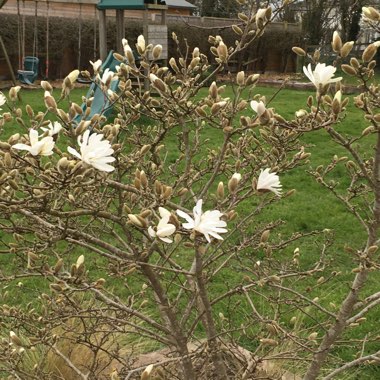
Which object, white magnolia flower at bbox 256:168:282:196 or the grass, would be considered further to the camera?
the grass

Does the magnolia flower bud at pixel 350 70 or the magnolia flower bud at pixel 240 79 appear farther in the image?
the magnolia flower bud at pixel 240 79

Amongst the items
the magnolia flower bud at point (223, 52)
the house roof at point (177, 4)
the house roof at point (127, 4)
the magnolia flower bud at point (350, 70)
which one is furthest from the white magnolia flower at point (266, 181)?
the house roof at point (177, 4)

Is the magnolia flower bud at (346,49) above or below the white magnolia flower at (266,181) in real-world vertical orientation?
above

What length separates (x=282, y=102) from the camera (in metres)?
12.5

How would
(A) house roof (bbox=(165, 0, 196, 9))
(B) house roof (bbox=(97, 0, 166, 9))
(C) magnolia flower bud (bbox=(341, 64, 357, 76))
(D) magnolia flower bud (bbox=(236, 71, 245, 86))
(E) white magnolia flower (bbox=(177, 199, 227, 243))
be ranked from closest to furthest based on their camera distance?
(E) white magnolia flower (bbox=(177, 199, 227, 243))
(C) magnolia flower bud (bbox=(341, 64, 357, 76))
(D) magnolia flower bud (bbox=(236, 71, 245, 86))
(B) house roof (bbox=(97, 0, 166, 9))
(A) house roof (bbox=(165, 0, 196, 9))

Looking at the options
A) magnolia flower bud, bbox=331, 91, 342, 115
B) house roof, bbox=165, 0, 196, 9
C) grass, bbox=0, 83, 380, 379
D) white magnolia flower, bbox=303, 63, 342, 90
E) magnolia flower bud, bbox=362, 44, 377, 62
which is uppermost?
magnolia flower bud, bbox=362, 44, 377, 62

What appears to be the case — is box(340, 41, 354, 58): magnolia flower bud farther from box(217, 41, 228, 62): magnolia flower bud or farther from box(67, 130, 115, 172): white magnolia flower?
box(67, 130, 115, 172): white magnolia flower

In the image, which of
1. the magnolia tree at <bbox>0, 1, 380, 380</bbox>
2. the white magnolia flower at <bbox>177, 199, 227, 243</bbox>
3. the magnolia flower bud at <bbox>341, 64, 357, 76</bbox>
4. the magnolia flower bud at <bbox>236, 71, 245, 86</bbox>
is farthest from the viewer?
the magnolia flower bud at <bbox>236, 71, 245, 86</bbox>

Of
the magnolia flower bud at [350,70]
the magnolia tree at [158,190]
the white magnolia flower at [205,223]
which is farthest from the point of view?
the magnolia flower bud at [350,70]

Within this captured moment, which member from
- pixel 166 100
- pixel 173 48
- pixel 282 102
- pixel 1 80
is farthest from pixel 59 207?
pixel 173 48

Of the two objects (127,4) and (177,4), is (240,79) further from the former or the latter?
(177,4)

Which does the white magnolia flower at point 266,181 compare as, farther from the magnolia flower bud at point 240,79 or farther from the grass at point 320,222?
the grass at point 320,222

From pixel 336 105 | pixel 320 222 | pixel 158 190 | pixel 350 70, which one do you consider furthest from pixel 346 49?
pixel 320 222

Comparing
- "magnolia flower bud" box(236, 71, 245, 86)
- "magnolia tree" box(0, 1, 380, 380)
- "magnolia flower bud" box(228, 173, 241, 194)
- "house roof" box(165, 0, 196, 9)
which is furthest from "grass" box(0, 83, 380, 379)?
"house roof" box(165, 0, 196, 9)
